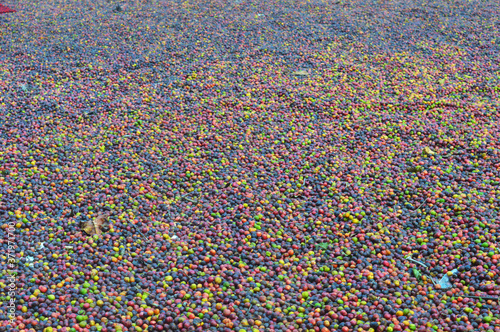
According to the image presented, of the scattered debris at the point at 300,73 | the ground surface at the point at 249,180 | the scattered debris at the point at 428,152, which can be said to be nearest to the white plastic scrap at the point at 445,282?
the ground surface at the point at 249,180

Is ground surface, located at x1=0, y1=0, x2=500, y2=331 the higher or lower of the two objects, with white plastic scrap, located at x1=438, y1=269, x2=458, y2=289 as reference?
higher

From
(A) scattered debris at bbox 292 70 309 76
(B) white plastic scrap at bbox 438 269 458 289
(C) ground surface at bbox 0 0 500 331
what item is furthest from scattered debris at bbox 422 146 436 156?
(A) scattered debris at bbox 292 70 309 76

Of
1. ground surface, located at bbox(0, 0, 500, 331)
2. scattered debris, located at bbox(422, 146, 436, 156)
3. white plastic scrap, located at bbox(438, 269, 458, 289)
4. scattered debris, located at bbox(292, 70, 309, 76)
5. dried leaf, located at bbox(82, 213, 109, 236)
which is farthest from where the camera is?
scattered debris, located at bbox(292, 70, 309, 76)

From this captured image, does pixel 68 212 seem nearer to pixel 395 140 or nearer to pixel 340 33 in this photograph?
pixel 395 140

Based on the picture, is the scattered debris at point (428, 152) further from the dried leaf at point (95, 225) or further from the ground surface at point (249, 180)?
the dried leaf at point (95, 225)

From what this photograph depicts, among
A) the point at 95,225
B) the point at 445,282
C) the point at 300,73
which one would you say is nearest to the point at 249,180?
the point at 95,225

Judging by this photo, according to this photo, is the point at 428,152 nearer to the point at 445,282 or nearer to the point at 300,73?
the point at 445,282

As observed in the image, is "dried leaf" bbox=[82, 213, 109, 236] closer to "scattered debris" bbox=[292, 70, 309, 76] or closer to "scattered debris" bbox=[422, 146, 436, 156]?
"scattered debris" bbox=[422, 146, 436, 156]

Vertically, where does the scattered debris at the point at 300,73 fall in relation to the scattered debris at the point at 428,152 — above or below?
above

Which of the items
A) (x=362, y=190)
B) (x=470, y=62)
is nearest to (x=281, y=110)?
(x=362, y=190)
